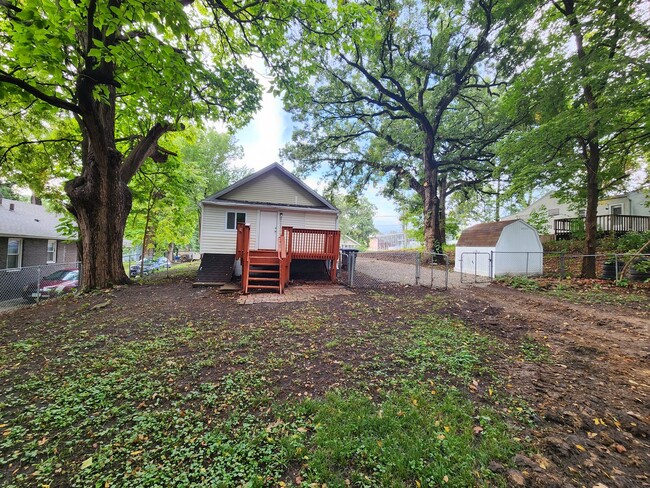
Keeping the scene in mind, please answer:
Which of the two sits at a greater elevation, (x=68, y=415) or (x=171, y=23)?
(x=171, y=23)

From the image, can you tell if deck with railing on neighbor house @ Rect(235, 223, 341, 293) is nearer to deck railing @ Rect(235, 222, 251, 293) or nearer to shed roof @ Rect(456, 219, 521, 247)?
deck railing @ Rect(235, 222, 251, 293)

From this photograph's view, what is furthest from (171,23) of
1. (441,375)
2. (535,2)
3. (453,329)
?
(535,2)

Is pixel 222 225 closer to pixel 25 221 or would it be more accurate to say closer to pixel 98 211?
pixel 98 211

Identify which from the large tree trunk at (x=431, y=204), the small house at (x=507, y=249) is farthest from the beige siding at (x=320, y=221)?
the large tree trunk at (x=431, y=204)

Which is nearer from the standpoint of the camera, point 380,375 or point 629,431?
point 629,431

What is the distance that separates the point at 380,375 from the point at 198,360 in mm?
2322

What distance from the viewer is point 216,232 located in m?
10.7

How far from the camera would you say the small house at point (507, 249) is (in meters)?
11.4

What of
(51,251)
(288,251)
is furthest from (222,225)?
(51,251)


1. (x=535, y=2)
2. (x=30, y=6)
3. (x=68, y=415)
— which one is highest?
(x=535, y=2)

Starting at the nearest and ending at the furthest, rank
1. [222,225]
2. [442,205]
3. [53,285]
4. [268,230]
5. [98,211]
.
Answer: [98,211] < [53,285] < [222,225] < [268,230] < [442,205]

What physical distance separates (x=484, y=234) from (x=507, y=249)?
114 cm

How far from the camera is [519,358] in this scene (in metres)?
3.49

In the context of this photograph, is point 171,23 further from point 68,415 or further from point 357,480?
point 357,480
